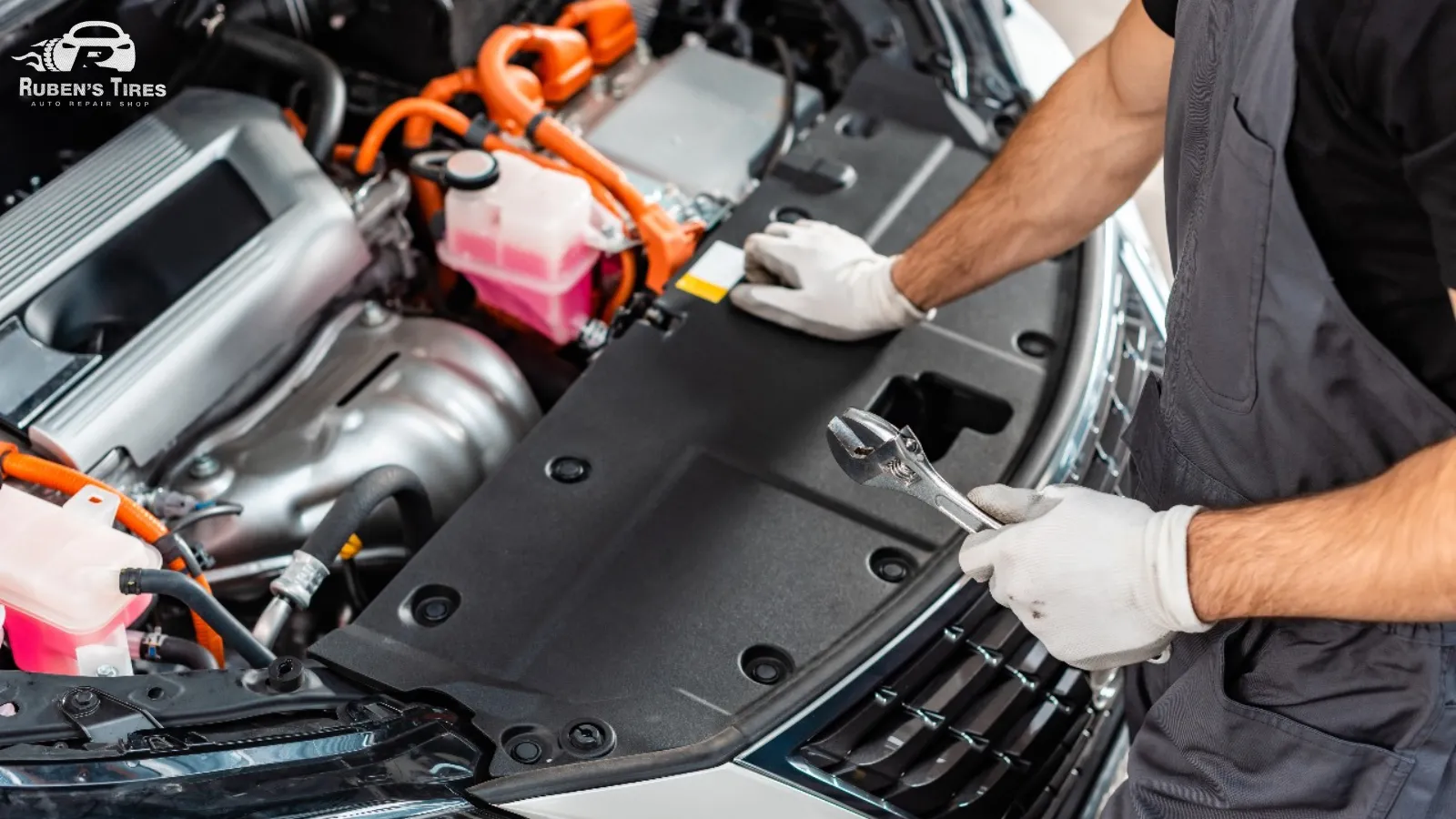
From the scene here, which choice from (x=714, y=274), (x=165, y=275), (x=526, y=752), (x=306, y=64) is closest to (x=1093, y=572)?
(x=526, y=752)

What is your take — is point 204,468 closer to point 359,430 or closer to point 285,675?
point 359,430

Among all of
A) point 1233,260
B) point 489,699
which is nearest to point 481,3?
point 489,699

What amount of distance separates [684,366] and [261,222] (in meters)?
0.51

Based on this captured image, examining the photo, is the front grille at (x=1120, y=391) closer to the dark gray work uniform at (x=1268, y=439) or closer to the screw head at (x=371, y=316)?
the dark gray work uniform at (x=1268, y=439)

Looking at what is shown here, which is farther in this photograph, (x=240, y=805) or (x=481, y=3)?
(x=481, y=3)

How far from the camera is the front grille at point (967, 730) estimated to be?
1346 millimetres

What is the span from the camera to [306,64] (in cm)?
179

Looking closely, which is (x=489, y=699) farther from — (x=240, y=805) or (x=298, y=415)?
(x=298, y=415)

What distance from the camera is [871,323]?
1.68 m

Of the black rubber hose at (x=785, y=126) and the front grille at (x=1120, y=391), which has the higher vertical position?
the black rubber hose at (x=785, y=126)

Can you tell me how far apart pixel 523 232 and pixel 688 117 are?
38cm

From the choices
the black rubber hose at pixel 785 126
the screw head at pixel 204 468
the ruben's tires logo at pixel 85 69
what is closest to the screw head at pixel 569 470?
the screw head at pixel 204 468

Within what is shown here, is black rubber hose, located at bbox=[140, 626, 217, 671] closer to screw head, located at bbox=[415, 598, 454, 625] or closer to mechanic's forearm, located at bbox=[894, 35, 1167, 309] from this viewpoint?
screw head, located at bbox=[415, 598, 454, 625]

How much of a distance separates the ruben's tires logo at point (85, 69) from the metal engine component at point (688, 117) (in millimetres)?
578
